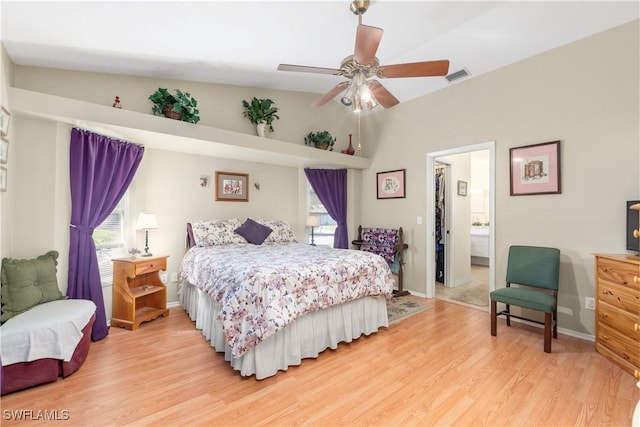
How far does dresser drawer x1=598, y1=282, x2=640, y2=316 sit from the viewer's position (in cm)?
218

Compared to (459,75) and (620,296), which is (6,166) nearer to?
(459,75)

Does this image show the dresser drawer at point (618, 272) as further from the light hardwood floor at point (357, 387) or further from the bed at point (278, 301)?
the bed at point (278, 301)

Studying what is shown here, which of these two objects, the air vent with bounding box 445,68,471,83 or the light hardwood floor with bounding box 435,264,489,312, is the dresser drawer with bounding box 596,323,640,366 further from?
the air vent with bounding box 445,68,471,83

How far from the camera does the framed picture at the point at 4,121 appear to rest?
2191mm

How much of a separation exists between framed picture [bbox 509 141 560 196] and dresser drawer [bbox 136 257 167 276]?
4243 mm

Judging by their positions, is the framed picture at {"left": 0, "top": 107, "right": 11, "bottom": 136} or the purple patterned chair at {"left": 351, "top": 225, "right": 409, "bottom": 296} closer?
the framed picture at {"left": 0, "top": 107, "right": 11, "bottom": 136}

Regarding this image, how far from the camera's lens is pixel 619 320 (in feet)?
7.63

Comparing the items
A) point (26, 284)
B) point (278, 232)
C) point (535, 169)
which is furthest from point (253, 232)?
point (535, 169)

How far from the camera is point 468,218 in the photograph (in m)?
5.16

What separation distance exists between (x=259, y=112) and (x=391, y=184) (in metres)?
2.38

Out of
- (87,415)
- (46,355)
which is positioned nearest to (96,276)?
(46,355)

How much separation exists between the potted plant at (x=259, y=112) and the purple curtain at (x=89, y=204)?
1738 millimetres

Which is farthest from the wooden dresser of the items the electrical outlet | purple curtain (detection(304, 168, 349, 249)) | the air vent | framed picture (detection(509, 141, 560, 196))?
purple curtain (detection(304, 168, 349, 249))

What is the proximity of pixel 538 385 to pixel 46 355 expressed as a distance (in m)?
3.56
